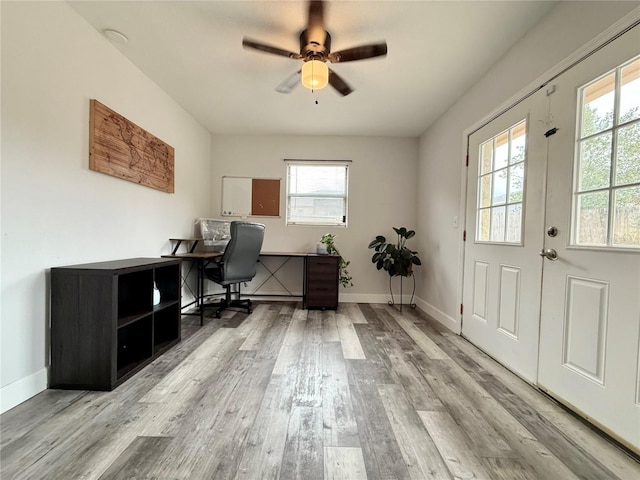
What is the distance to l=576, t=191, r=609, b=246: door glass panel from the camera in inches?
52.2

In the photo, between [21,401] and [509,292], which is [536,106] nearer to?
[509,292]

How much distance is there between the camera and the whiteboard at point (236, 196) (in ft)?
13.0

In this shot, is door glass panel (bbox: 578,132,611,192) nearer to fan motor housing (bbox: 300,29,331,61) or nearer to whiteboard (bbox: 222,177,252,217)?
fan motor housing (bbox: 300,29,331,61)

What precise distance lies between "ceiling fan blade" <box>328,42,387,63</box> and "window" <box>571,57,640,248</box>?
1.18 m

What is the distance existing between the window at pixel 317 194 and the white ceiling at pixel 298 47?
3.00 ft

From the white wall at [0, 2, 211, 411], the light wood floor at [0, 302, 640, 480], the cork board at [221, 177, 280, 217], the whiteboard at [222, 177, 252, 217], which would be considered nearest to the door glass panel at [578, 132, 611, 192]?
the light wood floor at [0, 302, 640, 480]

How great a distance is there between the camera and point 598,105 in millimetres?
1367

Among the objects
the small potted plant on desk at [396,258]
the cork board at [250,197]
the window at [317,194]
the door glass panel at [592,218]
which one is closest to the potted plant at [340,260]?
the window at [317,194]

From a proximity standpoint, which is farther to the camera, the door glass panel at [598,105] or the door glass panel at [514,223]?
the door glass panel at [514,223]

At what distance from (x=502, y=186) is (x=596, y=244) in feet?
2.88

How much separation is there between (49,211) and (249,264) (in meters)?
1.84

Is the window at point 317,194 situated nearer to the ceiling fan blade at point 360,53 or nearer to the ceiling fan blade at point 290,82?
the ceiling fan blade at point 290,82

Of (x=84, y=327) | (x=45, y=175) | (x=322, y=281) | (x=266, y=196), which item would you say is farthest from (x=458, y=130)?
(x=84, y=327)

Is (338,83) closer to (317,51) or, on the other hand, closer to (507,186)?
(317,51)
